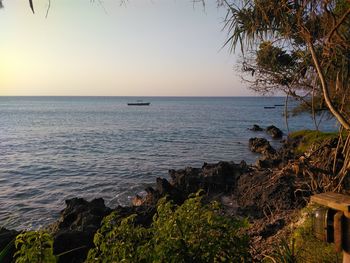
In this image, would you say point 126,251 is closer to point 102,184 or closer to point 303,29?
point 303,29

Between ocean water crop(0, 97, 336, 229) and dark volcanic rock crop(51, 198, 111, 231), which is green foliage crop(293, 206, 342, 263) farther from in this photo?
dark volcanic rock crop(51, 198, 111, 231)

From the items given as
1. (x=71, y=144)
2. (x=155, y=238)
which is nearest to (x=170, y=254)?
(x=155, y=238)

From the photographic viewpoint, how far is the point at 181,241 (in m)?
2.93

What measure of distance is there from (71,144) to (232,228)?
101 feet

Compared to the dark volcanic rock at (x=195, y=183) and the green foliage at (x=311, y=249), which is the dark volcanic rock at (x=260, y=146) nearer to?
the dark volcanic rock at (x=195, y=183)

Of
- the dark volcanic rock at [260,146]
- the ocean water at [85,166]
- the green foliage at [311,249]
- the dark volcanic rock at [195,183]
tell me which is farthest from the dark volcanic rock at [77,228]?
the dark volcanic rock at [260,146]

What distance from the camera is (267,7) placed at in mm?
4184

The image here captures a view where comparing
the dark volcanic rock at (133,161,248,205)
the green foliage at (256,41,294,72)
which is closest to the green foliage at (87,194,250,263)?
the green foliage at (256,41,294,72)

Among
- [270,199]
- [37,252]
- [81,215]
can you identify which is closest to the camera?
[37,252]

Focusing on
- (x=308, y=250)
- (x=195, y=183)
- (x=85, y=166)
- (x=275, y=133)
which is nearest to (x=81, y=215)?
(x=195, y=183)

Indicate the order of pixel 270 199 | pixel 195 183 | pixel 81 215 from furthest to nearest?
1. pixel 195 183
2. pixel 270 199
3. pixel 81 215

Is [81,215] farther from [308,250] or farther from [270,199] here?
[308,250]

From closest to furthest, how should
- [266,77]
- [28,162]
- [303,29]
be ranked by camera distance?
[303,29], [266,77], [28,162]

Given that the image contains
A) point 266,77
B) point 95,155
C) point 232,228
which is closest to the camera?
point 232,228
